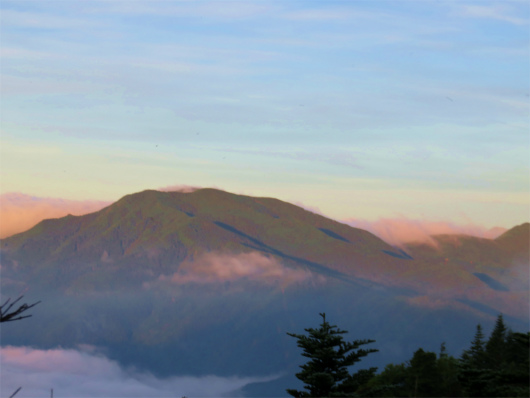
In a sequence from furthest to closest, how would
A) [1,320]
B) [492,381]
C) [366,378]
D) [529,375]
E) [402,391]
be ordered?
1. [366,378]
2. [402,391]
3. [492,381]
4. [529,375]
5. [1,320]

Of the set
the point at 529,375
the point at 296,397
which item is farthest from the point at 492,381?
the point at 296,397

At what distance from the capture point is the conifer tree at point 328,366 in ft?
188

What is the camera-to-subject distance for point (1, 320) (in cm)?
2336

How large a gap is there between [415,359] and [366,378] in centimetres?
831

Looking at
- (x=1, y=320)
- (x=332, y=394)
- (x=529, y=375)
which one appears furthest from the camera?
(x=332, y=394)

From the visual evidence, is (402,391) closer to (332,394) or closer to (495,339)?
(332,394)

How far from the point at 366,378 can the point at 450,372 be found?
834 cm

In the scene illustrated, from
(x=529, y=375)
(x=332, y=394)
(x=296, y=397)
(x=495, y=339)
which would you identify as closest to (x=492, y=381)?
(x=529, y=375)

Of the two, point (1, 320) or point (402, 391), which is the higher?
point (1, 320)

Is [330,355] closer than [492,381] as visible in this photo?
No

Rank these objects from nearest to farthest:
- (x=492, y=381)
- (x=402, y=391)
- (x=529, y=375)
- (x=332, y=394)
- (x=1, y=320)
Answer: (x=1, y=320) < (x=529, y=375) < (x=492, y=381) < (x=402, y=391) < (x=332, y=394)

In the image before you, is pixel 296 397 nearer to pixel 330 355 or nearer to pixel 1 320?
pixel 330 355

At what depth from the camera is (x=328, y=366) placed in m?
60.0

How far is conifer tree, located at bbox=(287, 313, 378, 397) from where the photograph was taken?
57.4 meters
